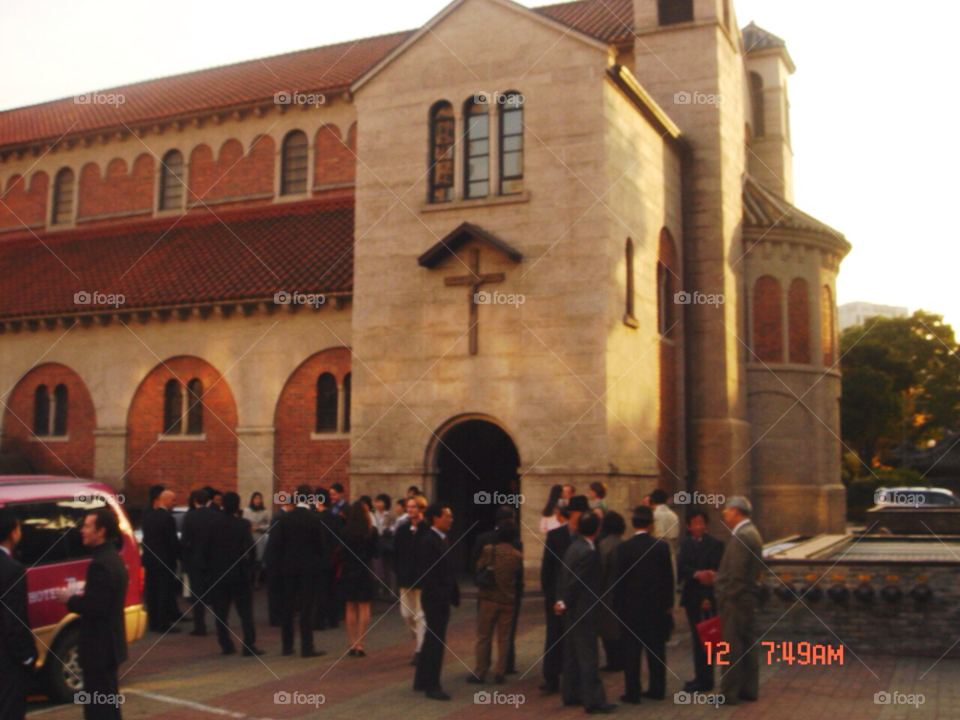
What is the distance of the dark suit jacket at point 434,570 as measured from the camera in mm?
10719

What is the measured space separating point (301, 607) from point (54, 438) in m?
15.6

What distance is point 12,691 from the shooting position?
6789 millimetres

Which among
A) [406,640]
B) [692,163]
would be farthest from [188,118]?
[406,640]

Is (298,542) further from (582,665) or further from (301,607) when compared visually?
(582,665)

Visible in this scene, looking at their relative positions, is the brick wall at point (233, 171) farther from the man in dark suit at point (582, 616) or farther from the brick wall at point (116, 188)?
the man in dark suit at point (582, 616)

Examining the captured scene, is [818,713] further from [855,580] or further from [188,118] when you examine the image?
[188,118]

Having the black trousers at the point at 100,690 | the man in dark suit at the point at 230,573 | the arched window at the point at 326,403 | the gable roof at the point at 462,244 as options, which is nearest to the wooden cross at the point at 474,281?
the gable roof at the point at 462,244

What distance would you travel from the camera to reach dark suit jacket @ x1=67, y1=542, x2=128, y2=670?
24.5ft

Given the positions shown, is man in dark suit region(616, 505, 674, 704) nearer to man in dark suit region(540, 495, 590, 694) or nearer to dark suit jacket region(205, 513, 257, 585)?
man in dark suit region(540, 495, 590, 694)

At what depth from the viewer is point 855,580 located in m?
12.6

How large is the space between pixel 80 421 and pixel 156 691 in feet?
53.7

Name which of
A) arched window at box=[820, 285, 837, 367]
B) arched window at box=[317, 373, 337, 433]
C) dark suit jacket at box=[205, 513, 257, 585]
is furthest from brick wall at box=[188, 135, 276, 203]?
dark suit jacket at box=[205, 513, 257, 585]

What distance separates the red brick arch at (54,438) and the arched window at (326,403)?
651cm

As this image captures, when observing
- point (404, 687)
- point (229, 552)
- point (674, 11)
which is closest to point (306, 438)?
point (229, 552)
